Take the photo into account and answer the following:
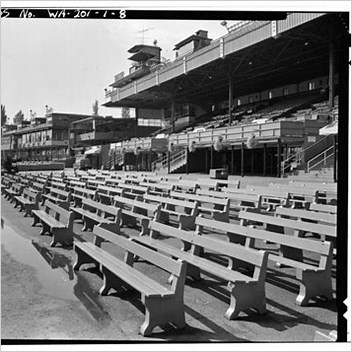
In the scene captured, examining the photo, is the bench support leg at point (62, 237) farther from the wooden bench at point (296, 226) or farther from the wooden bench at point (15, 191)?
the wooden bench at point (15, 191)

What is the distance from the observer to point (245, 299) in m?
3.53

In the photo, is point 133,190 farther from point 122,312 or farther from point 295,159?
point 295,159

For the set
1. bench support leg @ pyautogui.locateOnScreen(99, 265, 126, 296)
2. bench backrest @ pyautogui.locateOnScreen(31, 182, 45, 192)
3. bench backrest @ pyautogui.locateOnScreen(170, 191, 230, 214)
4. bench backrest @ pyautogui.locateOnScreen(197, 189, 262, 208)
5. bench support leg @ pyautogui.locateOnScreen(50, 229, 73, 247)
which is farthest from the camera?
bench backrest @ pyautogui.locateOnScreen(31, 182, 45, 192)

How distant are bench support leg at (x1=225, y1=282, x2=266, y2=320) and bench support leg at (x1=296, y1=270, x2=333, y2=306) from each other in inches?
19.0

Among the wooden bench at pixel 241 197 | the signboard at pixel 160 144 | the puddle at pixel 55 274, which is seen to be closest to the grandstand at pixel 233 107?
the signboard at pixel 160 144

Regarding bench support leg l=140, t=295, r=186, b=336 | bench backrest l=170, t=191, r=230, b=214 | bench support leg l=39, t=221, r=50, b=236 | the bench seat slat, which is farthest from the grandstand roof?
bench support leg l=140, t=295, r=186, b=336

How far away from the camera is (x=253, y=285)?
11.6 ft

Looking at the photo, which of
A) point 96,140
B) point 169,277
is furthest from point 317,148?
point 96,140

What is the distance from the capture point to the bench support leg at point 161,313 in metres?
3.24

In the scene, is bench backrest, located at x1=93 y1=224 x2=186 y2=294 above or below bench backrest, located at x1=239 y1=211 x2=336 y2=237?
below

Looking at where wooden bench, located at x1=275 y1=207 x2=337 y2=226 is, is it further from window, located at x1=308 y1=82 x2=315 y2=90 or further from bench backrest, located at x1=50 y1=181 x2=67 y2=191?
window, located at x1=308 y1=82 x2=315 y2=90

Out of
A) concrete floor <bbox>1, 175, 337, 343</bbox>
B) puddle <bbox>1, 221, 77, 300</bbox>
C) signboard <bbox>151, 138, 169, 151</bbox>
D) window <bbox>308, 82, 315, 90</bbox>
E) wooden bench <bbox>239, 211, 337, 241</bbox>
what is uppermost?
window <bbox>308, 82, 315, 90</bbox>

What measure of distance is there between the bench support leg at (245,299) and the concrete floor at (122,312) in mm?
66

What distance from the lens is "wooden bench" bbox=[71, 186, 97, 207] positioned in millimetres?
9977
